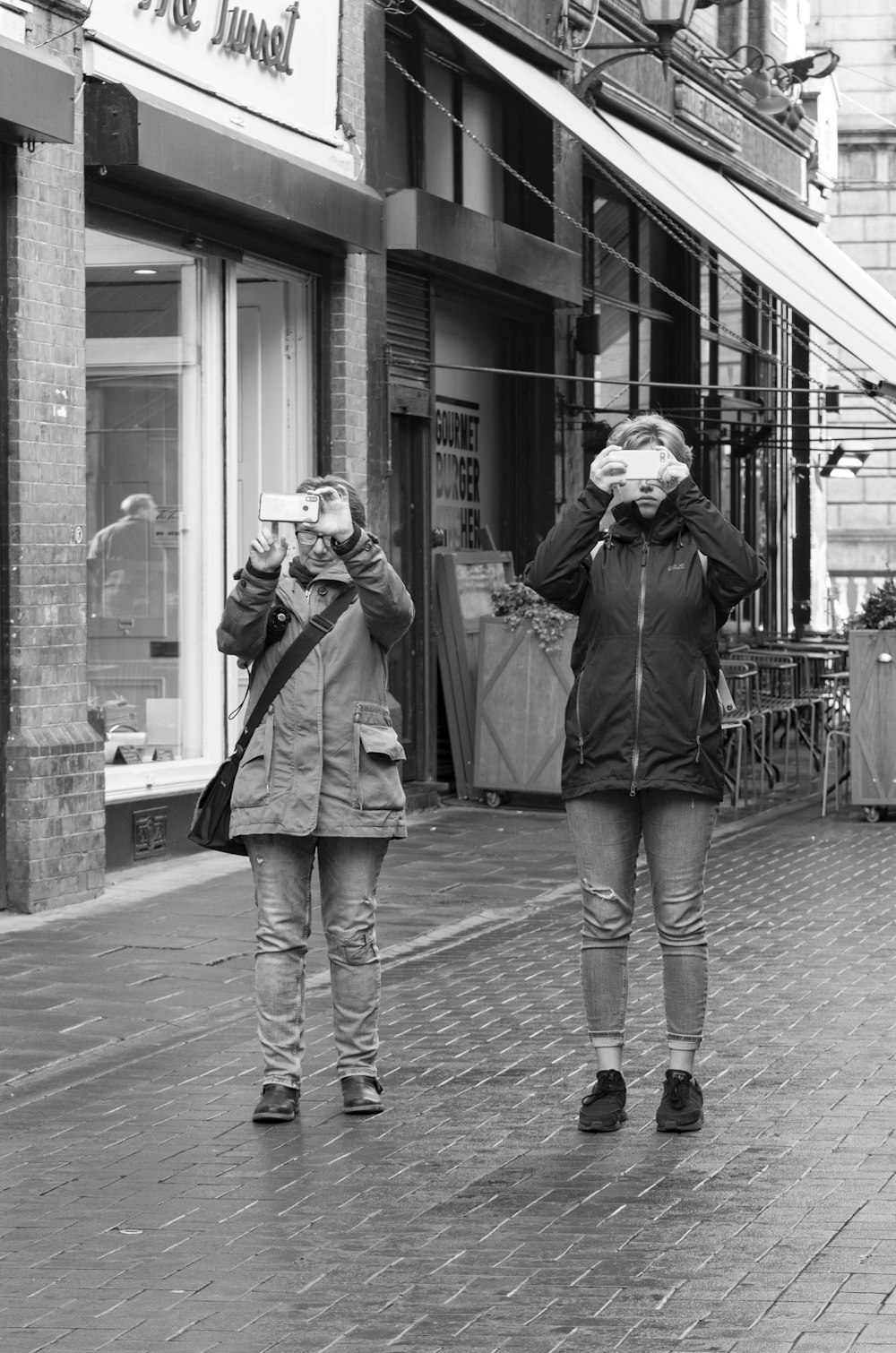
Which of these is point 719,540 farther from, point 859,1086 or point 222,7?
point 222,7

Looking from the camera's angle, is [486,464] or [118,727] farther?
[486,464]

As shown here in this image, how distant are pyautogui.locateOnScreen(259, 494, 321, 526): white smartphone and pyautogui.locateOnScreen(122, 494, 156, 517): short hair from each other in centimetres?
564

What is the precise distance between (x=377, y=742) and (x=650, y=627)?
33.4 inches

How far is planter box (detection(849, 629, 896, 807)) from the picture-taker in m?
14.0

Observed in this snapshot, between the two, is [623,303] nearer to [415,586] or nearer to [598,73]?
[598,73]

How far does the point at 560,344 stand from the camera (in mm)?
16438

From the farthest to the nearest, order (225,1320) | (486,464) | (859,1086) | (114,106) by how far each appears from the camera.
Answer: (486,464) → (114,106) → (859,1086) → (225,1320)

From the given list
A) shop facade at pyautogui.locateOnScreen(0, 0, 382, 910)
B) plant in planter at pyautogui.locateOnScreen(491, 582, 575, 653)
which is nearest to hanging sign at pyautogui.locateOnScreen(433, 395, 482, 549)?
plant in planter at pyautogui.locateOnScreen(491, 582, 575, 653)

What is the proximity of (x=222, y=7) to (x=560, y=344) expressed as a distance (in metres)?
5.47

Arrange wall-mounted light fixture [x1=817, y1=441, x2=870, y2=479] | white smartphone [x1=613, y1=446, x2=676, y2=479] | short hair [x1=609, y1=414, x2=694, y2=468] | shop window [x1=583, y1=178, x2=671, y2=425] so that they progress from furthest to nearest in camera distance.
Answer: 1. wall-mounted light fixture [x1=817, y1=441, x2=870, y2=479]
2. shop window [x1=583, y1=178, x2=671, y2=425]
3. short hair [x1=609, y1=414, x2=694, y2=468]
4. white smartphone [x1=613, y1=446, x2=676, y2=479]

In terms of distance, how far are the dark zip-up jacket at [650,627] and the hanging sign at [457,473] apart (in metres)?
8.76

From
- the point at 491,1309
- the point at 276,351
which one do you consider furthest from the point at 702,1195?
the point at 276,351

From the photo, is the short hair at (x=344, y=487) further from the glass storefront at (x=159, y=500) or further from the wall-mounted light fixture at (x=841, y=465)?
the wall-mounted light fixture at (x=841, y=465)

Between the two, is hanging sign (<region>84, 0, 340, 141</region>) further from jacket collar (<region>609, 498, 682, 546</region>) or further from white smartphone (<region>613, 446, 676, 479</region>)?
white smartphone (<region>613, 446, 676, 479</region>)
